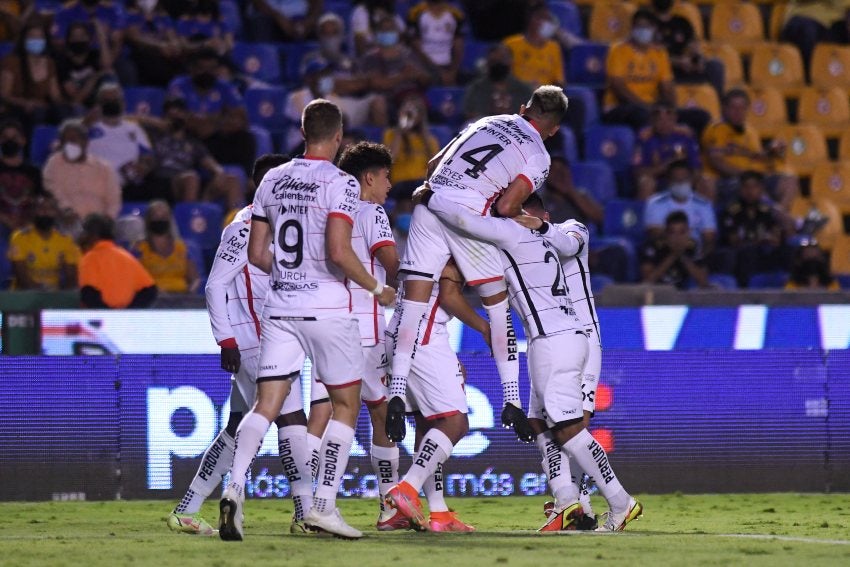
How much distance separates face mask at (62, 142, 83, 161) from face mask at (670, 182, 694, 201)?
19.9 feet

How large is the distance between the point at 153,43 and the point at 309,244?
31.0ft

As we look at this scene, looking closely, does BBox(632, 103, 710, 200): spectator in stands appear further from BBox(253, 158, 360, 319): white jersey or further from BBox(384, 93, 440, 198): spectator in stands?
BBox(253, 158, 360, 319): white jersey

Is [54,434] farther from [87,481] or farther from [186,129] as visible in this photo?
[186,129]

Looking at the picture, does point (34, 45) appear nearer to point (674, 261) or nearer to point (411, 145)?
point (411, 145)

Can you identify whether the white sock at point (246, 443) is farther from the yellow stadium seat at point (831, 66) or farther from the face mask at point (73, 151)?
the yellow stadium seat at point (831, 66)

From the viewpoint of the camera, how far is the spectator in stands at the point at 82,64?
16938 mm

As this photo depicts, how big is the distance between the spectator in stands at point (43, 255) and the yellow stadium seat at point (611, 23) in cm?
792

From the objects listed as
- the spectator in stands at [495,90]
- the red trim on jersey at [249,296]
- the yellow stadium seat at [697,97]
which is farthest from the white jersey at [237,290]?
the yellow stadium seat at [697,97]

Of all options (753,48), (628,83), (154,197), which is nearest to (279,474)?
(154,197)

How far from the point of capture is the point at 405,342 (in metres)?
9.62

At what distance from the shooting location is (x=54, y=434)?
12.4 metres

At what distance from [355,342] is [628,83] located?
10247 millimetres

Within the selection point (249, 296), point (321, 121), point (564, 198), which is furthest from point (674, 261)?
point (321, 121)

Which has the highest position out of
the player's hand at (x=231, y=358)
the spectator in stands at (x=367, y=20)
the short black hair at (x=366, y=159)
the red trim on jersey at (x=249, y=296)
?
the spectator in stands at (x=367, y=20)
